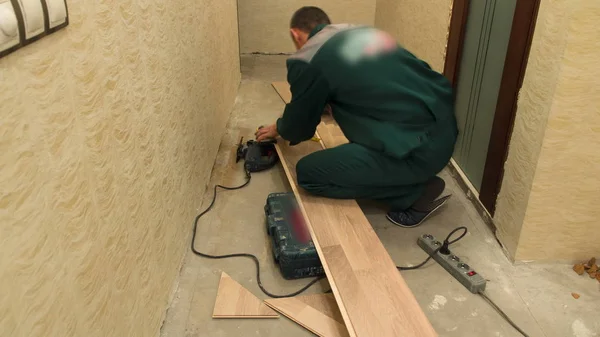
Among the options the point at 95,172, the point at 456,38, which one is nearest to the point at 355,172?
the point at 456,38

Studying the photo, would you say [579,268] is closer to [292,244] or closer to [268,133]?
[292,244]

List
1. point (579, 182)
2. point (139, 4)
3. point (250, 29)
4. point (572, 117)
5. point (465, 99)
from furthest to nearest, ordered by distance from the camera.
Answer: point (250, 29), point (465, 99), point (579, 182), point (572, 117), point (139, 4)

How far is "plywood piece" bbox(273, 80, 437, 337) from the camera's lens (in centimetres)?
136

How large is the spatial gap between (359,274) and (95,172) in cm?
90

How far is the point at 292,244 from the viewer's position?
1.79 meters

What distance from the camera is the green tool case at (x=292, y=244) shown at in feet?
5.78

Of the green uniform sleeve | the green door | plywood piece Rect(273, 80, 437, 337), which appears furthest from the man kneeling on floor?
the green door

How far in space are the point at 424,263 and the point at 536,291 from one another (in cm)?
42

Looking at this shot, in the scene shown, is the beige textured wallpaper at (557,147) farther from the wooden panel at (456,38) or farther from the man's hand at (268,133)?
the man's hand at (268,133)

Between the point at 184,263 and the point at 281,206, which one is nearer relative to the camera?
the point at 184,263

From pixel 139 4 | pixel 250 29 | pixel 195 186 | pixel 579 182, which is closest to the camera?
pixel 139 4

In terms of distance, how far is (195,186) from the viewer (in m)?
2.15

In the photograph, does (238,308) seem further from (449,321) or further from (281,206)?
(449,321)

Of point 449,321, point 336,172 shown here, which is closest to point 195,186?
point 336,172
